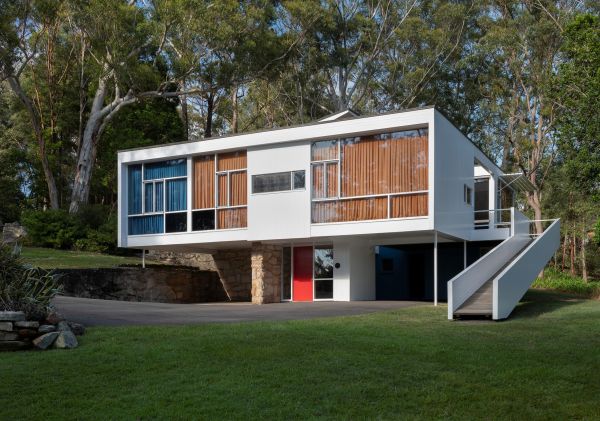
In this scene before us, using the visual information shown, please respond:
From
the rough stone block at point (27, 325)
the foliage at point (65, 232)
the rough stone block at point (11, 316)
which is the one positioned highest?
the foliage at point (65, 232)

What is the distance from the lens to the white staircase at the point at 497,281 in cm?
1521

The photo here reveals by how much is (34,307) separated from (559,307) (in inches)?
506

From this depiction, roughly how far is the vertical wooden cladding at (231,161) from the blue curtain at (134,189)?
339 centimetres

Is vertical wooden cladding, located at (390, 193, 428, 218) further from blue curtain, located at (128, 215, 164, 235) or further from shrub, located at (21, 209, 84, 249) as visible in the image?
shrub, located at (21, 209, 84, 249)

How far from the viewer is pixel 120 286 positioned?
23000 mm

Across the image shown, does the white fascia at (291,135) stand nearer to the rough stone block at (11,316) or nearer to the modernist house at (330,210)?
the modernist house at (330,210)

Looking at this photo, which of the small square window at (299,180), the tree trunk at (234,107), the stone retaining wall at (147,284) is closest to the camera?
the small square window at (299,180)

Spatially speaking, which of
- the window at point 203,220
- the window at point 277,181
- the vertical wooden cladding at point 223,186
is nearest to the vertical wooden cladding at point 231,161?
the vertical wooden cladding at point 223,186

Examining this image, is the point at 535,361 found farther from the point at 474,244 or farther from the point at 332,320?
the point at 474,244

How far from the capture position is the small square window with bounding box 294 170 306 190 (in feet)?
70.1

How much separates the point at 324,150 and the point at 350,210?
1.99 m

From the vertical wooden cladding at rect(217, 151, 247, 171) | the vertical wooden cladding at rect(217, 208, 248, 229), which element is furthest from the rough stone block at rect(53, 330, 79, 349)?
the vertical wooden cladding at rect(217, 151, 247, 171)

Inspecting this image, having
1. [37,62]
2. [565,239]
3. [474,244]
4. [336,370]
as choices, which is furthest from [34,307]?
[565,239]

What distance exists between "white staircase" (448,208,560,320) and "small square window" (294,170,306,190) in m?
5.87
